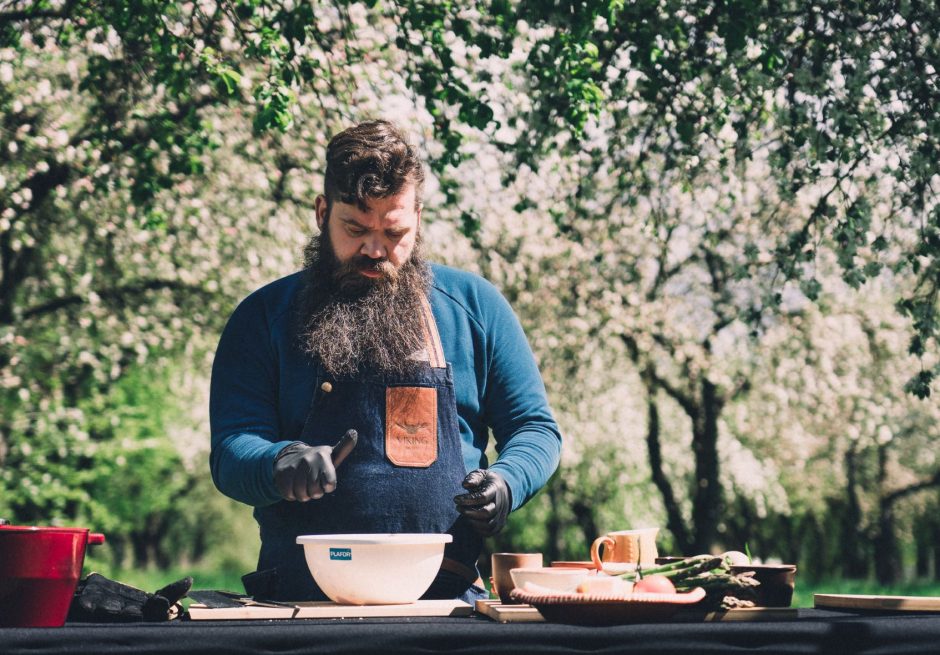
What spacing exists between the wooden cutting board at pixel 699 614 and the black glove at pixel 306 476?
493 millimetres

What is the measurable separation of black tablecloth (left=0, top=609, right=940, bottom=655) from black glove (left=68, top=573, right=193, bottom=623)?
145 mm

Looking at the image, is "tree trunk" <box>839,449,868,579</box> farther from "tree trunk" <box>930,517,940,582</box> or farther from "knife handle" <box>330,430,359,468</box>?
"knife handle" <box>330,430,359,468</box>

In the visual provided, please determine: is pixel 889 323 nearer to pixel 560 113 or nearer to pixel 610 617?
pixel 560 113

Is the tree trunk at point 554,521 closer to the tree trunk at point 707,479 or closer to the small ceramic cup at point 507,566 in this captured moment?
the tree trunk at point 707,479

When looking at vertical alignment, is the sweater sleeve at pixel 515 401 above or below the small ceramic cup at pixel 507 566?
above

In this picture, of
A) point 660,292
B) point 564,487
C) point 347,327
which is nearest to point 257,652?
point 347,327

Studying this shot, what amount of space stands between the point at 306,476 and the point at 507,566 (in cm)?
56

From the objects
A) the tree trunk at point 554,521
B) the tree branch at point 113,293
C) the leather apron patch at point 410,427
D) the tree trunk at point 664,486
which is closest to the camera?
the leather apron patch at point 410,427

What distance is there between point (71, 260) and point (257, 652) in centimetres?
1246

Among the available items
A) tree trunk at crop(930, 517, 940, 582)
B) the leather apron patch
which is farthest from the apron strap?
tree trunk at crop(930, 517, 940, 582)

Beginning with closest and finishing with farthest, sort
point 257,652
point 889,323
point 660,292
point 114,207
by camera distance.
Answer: point 257,652 → point 114,207 → point 660,292 → point 889,323

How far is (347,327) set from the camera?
128 inches

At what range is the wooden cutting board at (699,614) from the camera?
7.98 ft

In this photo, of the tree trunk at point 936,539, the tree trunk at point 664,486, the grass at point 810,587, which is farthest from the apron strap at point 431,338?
the tree trunk at point 936,539
